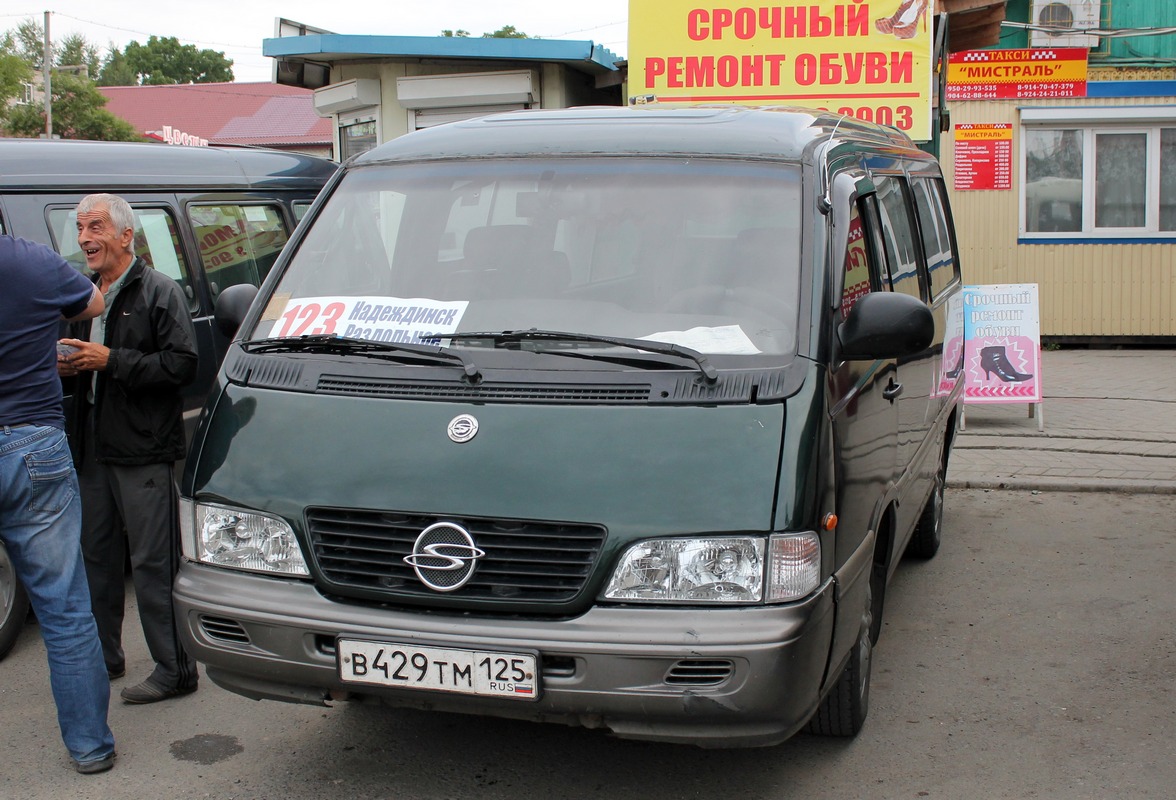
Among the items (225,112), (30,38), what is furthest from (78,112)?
(30,38)

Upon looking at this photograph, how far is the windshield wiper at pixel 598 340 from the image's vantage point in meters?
3.55

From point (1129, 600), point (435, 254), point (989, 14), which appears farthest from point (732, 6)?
point (435, 254)

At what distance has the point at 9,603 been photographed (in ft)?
16.6

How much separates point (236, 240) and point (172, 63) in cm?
10483

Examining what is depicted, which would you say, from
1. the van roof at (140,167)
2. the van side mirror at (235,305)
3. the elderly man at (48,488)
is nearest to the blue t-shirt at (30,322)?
the elderly man at (48,488)

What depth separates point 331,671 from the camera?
11.2 feet

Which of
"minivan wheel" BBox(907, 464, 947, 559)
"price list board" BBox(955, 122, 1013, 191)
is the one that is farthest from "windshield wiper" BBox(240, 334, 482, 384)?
"price list board" BBox(955, 122, 1013, 191)

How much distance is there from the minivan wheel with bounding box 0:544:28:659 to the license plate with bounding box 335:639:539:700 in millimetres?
2329

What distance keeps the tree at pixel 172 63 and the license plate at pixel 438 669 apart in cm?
10639

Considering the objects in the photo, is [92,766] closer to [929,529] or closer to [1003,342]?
[929,529]

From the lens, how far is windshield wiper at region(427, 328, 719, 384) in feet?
11.6

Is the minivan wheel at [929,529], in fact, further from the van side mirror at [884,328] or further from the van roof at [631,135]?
the van side mirror at [884,328]

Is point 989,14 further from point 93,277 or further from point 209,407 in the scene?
point 209,407

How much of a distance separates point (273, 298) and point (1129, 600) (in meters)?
4.08
